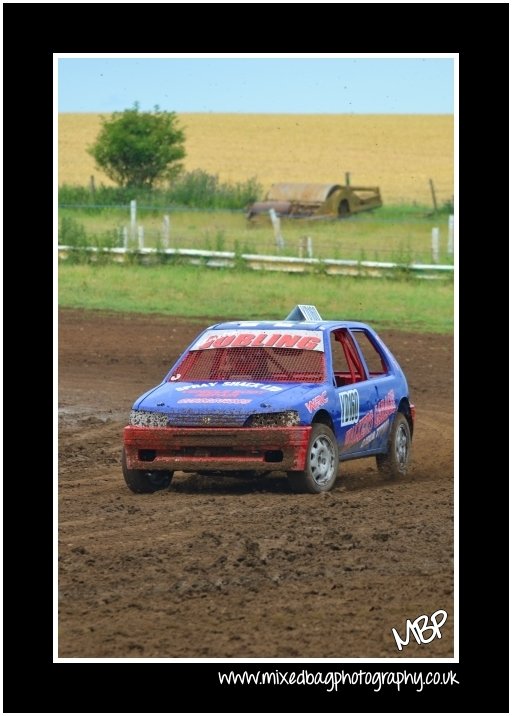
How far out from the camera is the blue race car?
11.3 meters

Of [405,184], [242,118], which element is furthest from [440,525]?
[242,118]

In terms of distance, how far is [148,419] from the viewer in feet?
37.8

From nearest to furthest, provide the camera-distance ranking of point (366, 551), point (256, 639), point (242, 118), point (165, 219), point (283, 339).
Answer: point (256, 639) < point (366, 551) < point (283, 339) < point (165, 219) < point (242, 118)

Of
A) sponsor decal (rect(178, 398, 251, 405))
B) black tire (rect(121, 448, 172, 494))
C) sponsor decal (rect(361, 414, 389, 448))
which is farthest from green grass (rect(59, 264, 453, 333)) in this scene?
sponsor decal (rect(178, 398, 251, 405))

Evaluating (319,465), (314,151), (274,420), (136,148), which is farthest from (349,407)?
(314,151)

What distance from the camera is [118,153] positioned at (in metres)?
45.8

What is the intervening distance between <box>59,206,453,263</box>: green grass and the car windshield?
1749 cm

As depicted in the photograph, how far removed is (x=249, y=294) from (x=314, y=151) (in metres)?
37.7

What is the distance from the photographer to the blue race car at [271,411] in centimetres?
1130

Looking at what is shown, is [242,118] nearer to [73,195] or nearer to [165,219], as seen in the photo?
[73,195]

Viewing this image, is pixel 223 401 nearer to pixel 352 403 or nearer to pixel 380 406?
pixel 352 403

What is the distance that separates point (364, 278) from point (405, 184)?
1151 inches

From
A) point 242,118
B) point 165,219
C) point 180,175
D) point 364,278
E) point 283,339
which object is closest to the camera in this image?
point 283,339

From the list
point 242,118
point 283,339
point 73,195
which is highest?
point 242,118
